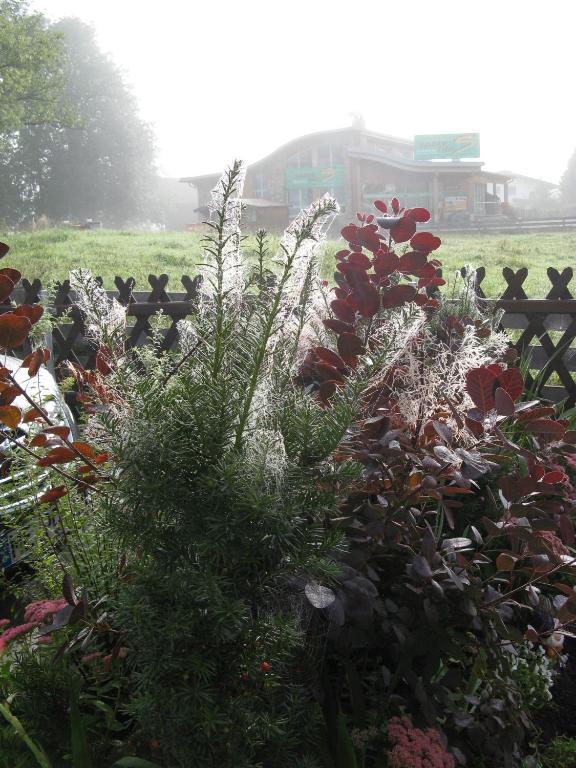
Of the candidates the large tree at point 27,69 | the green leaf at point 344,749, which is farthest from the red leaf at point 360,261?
the large tree at point 27,69

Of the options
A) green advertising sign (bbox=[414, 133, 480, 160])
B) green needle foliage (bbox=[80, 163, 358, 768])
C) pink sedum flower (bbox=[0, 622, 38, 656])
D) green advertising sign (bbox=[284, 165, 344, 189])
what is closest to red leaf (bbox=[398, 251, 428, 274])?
green needle foliage (bbox=[80, 163, 358, 768])

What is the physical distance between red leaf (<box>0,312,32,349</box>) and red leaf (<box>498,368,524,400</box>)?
85 cm

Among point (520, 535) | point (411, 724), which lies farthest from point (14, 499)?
point (520, 535)

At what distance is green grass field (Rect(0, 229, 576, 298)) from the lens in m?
7.53

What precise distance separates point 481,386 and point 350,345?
0.28m

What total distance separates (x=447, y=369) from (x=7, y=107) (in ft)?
77.1

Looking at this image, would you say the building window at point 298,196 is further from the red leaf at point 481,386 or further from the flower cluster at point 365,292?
the red leaf at point 481,386

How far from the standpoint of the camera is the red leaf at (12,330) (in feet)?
3.48

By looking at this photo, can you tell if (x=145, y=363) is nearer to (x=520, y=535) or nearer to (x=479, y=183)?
(x=520, y=535)

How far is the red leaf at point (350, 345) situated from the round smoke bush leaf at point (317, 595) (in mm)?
510

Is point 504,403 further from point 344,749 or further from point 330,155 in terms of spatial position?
point 330,155

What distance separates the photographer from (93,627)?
1.09 m

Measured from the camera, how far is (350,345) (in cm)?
130

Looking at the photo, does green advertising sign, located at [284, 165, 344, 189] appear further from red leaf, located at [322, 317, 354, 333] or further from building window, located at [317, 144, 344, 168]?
red leaf, located at [322, 317, 354, 333]
